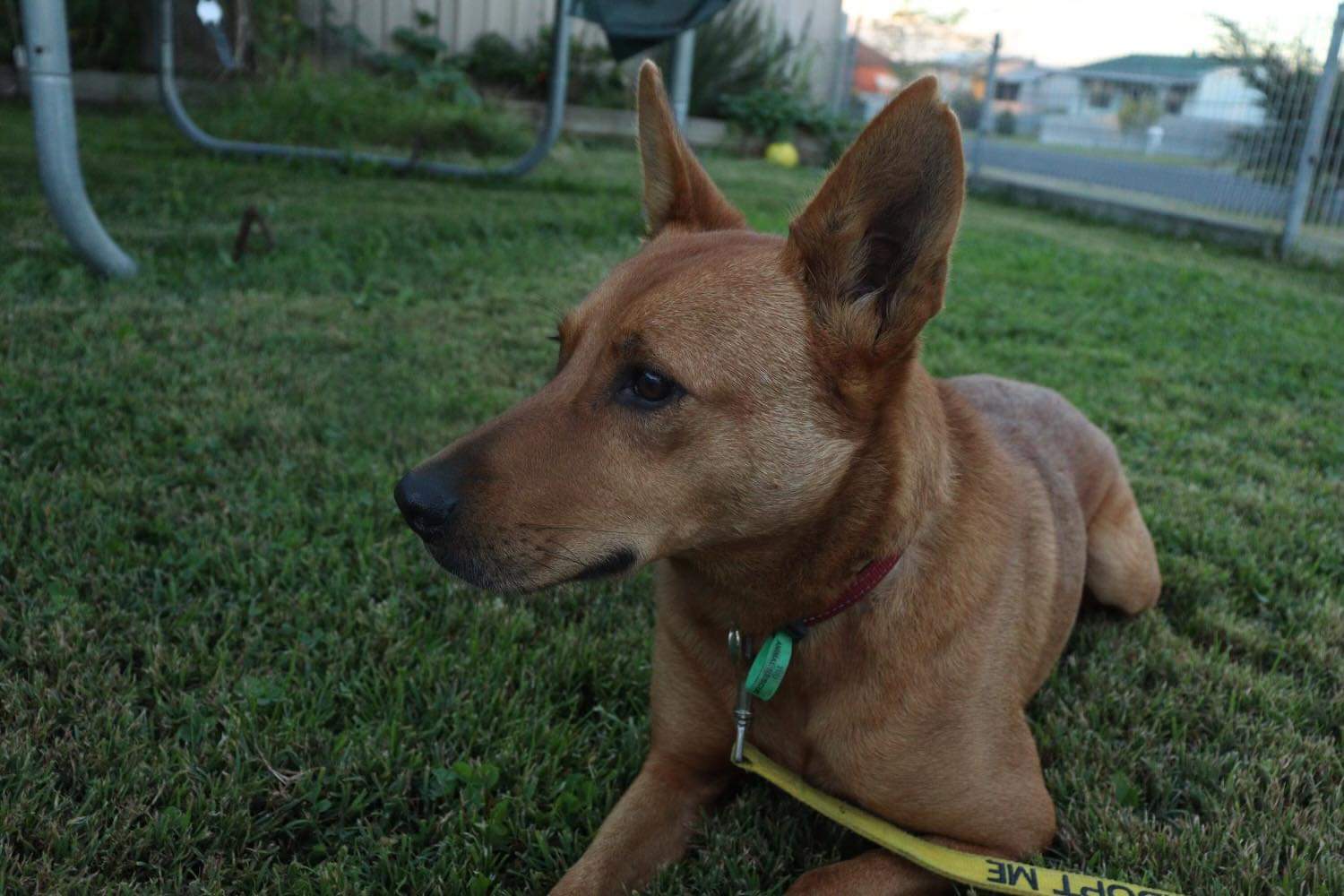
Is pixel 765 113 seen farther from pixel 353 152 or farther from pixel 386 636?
pixel 386 636

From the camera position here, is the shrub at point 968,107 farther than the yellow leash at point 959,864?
Yes

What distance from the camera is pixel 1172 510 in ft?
12.3

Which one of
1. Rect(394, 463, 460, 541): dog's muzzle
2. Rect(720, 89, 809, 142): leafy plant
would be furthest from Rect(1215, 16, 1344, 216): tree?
Rect(394, 463, 460, 541): dog's muzzle

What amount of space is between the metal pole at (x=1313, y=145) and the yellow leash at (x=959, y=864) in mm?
10155

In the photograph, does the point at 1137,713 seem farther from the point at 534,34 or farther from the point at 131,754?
the point at 534,34

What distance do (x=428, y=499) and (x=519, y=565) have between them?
210 mm

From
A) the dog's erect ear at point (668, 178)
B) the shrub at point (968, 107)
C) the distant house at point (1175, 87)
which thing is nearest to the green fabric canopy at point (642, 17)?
the dog's erect ear at point (668, 178)

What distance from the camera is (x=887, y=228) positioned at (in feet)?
6.42

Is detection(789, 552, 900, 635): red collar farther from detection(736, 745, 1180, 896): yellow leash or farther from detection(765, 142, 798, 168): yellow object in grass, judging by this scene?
detection(765, 142, 798, 168): yellow object in grass

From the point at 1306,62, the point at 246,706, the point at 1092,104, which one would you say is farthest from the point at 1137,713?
the point at 1092,104

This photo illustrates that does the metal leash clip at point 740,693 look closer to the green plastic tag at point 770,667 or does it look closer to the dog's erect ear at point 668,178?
the green plastic tag at point 770,667

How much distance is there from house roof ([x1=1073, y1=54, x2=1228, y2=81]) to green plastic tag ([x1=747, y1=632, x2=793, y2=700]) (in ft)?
37.7

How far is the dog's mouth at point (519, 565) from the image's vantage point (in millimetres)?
1847

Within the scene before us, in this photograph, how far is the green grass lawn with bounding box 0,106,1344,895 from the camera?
79.3 inches
